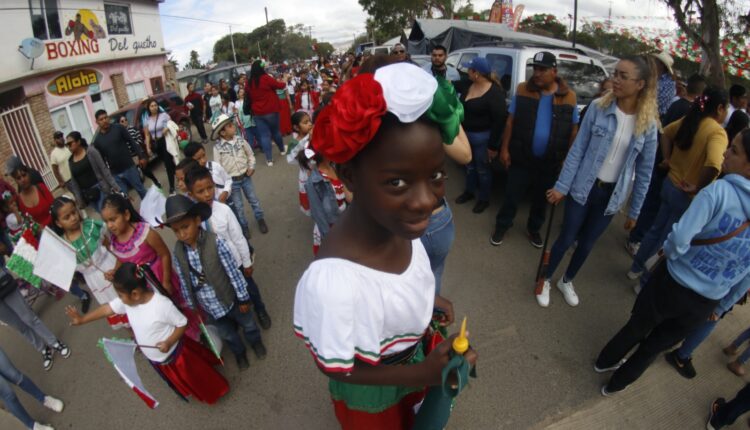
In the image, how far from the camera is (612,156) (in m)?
2.81

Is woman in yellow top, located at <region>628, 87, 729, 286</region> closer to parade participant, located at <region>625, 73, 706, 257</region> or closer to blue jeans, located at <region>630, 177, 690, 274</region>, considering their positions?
blue jeans, located at <region>630, 177, 690, 274</region>

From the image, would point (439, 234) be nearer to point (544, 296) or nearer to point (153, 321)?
point (544, 296)

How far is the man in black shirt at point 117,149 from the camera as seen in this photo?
210 inches

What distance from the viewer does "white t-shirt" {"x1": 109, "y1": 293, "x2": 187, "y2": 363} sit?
7.68 ft

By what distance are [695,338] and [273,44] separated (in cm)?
7255

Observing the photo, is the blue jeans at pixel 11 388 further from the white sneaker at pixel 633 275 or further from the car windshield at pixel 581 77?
the car windshield at pixel 581 77

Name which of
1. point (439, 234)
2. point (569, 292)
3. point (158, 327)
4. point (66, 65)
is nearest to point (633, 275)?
point (569, 292)

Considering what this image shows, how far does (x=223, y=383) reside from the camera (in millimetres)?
2828

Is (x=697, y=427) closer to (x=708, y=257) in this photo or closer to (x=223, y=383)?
(x=708, y=257)

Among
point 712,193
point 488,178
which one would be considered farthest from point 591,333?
point 488,178

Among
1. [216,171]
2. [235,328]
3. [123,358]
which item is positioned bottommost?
[235,328]

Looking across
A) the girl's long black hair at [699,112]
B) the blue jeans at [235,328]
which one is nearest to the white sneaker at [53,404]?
the blue jeans at [235,328]

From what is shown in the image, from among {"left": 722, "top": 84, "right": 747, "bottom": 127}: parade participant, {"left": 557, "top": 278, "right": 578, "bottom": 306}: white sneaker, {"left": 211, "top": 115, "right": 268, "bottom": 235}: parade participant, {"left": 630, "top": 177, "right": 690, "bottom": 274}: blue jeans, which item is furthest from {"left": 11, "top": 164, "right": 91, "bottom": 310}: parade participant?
{"left": 722, "top": 84, "right": 747, "bottom": 127}: parade participant

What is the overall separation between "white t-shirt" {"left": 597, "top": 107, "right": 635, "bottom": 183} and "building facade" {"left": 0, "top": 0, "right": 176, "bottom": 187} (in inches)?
469
